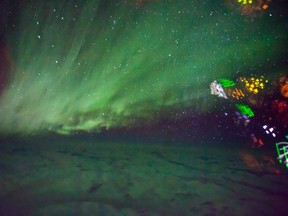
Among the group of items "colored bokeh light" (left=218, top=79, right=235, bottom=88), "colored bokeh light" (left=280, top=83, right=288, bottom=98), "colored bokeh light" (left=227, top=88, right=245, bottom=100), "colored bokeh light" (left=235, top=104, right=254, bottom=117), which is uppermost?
"colored bokeh light" (left=218, top=79, right=235, bottom=88)

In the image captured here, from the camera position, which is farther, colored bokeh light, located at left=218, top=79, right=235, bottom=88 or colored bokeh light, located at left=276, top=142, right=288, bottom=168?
colored bokeh light, located at left=218, top=79, right=235, bottom=88

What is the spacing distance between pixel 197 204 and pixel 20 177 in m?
3.12

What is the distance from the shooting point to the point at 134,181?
192 inches

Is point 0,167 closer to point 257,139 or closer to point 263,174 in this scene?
point 263,174

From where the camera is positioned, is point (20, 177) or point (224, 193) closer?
point (224, 193)

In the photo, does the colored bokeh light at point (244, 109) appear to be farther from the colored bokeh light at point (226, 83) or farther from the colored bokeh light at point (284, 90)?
the colored bokeh light at point (284, 90)

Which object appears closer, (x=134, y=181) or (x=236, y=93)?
(x=134, y=181)

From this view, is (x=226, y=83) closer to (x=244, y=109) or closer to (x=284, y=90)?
(x=244, y=109)

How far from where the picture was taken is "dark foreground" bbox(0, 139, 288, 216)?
3787 millimetres

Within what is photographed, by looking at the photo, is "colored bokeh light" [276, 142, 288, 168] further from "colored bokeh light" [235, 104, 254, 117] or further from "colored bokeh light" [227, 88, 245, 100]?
"colored bokeh light" [227, 88, 245, 100]

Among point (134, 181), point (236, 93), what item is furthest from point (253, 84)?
point (134, 181)

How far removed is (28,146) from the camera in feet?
23.6

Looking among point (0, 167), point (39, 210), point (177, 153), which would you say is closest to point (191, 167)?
point (177, 153)

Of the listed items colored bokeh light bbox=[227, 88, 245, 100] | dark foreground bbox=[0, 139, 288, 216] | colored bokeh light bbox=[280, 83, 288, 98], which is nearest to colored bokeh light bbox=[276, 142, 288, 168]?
dark foreground bbox=[0, 139, 288, 216]
